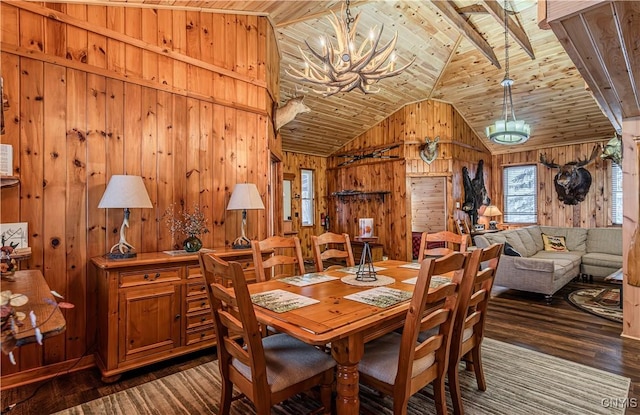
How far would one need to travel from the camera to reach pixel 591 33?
150cm

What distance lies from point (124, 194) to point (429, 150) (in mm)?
6132

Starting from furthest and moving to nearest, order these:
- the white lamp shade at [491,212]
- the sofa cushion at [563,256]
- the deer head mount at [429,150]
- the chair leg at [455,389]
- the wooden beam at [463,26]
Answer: the white lamp shade at [491,212]
the deer head mount at [429,150]
the sofa cushion at [563,256]
the wooden beam at [463,26]
the chair leg at [455,389]

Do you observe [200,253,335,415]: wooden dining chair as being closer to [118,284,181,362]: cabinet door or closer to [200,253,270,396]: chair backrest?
[200,253,270,396]: chair backrest

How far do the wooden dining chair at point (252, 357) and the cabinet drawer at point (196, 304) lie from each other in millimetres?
1135

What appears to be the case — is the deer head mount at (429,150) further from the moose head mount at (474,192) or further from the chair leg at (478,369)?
the chair leg at (478,369)

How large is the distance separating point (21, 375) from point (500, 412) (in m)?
3.26

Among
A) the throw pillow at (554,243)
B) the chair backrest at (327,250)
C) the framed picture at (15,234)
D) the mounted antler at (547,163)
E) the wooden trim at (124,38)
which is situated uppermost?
the wooden trim at (124,38)

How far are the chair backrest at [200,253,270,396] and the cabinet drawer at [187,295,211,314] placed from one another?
3.89 ft

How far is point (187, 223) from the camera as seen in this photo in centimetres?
325

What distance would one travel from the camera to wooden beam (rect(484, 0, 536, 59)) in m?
4.07

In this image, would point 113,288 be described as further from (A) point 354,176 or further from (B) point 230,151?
(A) point 354,176

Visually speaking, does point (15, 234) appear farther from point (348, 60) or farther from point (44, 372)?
point (348, 60)

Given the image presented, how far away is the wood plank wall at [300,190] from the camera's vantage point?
8.04 metres

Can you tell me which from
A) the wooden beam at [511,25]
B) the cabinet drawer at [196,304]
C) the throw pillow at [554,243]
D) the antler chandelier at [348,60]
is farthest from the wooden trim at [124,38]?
the throw pillow at [554,243]
